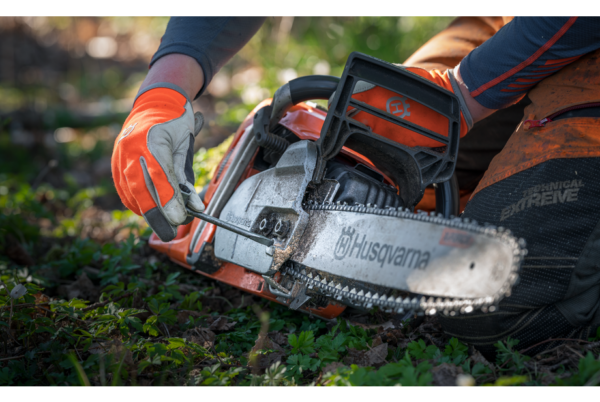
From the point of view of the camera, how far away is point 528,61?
1776 mm

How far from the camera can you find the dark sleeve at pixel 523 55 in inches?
67.2

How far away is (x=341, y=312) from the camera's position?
2.07m

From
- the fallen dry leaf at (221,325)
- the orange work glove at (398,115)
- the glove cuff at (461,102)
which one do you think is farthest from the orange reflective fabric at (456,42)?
the fallen dry leaf at (221,325)

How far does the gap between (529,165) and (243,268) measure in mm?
1305

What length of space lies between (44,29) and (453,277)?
1629 cm

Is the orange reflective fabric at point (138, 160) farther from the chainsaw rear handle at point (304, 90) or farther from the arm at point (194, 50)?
the chainsaw rear handle at point (304, 90)

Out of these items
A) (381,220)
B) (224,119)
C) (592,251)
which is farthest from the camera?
(224,119)

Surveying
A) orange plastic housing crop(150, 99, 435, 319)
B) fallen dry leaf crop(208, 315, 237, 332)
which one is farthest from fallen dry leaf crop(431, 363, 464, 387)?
fallen dry leaf crop(208, 315, 237, 332)

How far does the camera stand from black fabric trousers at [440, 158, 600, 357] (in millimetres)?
1673

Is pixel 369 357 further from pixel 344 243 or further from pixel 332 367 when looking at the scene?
pixel 344 243

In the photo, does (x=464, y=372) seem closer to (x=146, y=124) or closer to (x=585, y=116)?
(x=585, y=116)

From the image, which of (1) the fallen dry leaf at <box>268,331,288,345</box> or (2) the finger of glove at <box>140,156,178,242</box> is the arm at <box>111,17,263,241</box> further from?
(1) the fallen dry leaf at <box>268,331,288,345</box>

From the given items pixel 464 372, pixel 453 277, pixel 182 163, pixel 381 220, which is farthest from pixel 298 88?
pixel 464 372

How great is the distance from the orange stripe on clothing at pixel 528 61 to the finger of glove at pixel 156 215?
1.35 meters
